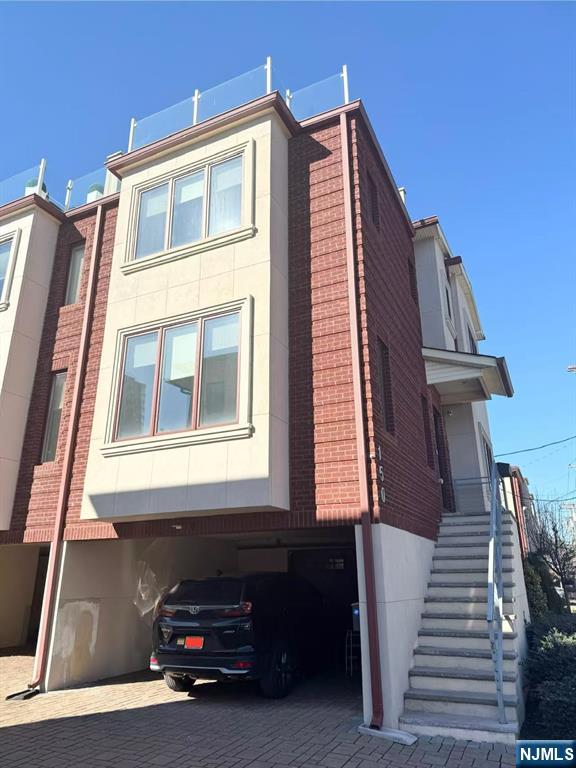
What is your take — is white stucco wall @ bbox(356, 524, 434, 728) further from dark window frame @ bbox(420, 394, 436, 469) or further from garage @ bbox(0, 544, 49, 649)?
garage @ bbox(0, 544, 49, 649)

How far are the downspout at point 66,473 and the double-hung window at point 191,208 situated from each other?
1681mm

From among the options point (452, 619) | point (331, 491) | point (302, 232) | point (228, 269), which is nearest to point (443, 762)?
point (452, 619)

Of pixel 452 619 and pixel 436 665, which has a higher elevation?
pixel 452 619

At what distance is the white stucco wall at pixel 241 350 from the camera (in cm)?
688

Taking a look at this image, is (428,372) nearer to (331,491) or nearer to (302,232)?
(302,232)

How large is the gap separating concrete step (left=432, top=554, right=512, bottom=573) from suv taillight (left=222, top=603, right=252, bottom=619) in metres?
3.37

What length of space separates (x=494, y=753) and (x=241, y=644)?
296cm

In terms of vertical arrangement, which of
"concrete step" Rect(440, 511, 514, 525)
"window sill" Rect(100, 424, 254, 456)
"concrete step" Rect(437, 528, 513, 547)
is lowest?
"concrete step" Rect(437, 528, 513, 547)

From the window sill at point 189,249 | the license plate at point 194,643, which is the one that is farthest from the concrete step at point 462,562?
the window sill at point 189,249

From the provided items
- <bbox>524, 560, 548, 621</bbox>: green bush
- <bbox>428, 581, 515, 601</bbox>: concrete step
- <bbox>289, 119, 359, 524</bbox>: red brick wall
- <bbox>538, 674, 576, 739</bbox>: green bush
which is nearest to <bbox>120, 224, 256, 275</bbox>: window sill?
<bbox>289, 119, 359, 524</bbox>: red brick wall

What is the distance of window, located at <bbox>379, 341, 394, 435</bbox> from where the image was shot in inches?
314

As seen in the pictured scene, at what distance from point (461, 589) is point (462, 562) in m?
0.75

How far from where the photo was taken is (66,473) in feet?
29.0

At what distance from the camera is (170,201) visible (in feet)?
29.8
